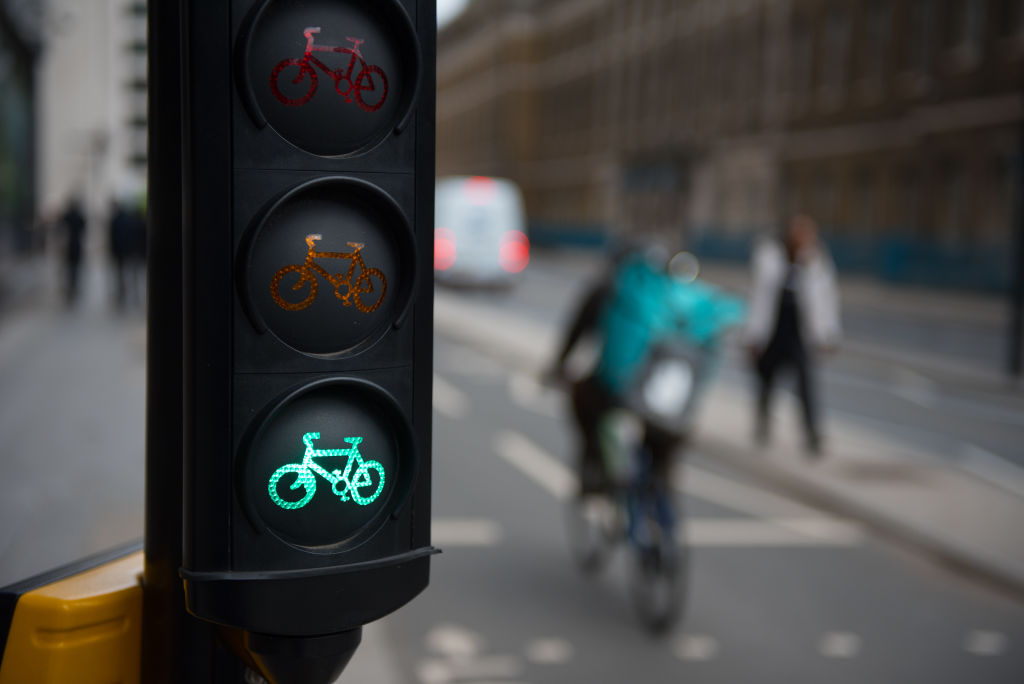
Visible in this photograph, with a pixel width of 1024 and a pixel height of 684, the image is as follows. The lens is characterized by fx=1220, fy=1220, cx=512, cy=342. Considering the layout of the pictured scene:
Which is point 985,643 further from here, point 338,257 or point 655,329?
point 338,257

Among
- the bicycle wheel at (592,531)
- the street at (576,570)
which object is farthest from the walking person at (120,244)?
the bicycle wheel at (592,531)

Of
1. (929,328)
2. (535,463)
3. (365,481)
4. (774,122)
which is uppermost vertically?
(774,122)

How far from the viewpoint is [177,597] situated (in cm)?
187

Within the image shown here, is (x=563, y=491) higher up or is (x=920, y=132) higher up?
(x=920, y=132)

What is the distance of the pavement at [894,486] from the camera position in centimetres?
688

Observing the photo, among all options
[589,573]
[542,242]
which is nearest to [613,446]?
[589,573]

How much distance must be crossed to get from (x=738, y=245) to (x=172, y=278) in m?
39.6

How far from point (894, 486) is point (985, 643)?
3114 millimetres

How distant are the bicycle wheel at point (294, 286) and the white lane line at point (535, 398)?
10.1m

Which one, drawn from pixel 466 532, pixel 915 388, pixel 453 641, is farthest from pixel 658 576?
pixel 915 388

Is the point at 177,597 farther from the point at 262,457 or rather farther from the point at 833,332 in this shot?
the point at 833,332

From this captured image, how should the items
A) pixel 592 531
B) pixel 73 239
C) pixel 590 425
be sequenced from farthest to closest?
1. pixel 73 239
2. pixel 592 531
3. pixel 590 425

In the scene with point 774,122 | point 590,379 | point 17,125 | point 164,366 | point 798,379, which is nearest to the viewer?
point 164,366

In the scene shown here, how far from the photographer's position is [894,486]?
8445 millimetres
